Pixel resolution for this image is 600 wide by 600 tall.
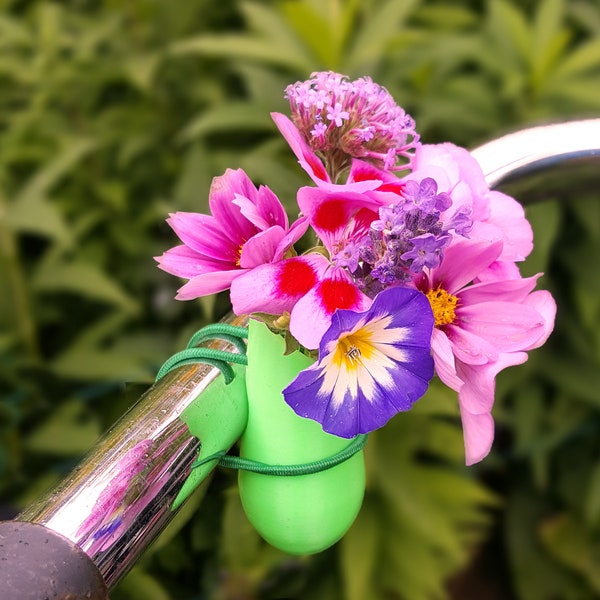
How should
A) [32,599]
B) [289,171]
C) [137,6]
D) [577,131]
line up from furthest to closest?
1. [137,6]
2. [289,171]
3. [577,131]
4. [32,599]

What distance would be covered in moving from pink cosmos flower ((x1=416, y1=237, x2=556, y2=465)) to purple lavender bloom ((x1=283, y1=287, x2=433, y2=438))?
2cm

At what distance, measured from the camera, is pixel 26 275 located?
1.23 metres

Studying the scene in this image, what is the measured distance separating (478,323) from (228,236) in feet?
0.38

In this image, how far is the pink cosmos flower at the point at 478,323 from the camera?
1.05 feet

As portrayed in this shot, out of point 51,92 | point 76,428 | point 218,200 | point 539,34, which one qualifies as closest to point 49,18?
point 51,92

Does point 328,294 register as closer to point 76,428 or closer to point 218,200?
point 218,200

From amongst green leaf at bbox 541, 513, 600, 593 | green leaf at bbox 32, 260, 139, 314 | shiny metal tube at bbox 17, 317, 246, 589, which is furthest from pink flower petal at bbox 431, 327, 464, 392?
green leaf at bbox 541, 513, 600, 593

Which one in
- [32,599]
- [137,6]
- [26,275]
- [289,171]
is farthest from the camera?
[137,6]

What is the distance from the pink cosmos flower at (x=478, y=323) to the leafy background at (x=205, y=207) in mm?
693

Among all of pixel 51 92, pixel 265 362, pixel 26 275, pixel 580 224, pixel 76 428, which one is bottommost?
pixel 580 224

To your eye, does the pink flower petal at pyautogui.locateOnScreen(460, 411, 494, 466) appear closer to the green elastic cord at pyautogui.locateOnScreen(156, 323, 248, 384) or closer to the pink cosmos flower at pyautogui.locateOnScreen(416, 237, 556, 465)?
the pink cosmos flower at pyautogui.locateOnScreen(416, 237, 556, 465)

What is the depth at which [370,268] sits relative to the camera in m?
0.30

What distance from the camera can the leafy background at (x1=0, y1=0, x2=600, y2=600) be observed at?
113cm

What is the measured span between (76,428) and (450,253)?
0.89 m
